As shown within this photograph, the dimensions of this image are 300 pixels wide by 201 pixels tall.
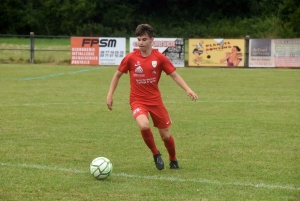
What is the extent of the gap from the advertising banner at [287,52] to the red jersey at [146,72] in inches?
830

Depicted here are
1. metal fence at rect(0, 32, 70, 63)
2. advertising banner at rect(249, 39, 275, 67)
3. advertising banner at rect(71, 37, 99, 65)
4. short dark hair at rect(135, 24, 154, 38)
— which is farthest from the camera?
metal fence at rect(0, 32, 70, 63)

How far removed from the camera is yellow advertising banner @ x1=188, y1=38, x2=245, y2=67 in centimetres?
2836

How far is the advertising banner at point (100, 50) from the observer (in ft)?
96.0

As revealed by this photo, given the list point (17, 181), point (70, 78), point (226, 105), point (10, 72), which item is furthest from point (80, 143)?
point (10, 72)

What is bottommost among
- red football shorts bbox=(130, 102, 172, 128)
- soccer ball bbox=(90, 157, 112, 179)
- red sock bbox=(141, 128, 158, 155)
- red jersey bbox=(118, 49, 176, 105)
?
soccer ball bbox=(90, 157, 112, 179)

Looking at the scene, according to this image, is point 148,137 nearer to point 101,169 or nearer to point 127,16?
point 101,169

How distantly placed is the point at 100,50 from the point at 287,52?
843cm

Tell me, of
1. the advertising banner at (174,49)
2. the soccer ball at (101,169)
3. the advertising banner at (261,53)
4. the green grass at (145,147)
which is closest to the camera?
the green grass at (145,147)

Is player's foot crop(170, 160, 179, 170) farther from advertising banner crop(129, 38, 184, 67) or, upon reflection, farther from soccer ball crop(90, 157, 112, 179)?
advertising banner crop(129, 38, 184, 67)

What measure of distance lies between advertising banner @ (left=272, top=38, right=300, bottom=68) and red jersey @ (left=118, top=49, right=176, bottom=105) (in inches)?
830

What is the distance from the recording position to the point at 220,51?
2855 cm

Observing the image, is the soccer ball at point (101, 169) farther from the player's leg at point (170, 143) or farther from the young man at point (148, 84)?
the player's leg at point (170, 143)

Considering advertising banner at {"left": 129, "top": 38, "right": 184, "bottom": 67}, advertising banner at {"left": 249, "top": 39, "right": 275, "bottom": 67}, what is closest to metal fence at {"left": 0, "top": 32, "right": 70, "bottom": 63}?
advertising banner at {"left": 129, "top": 38, "right": 184, "bottom": 67}

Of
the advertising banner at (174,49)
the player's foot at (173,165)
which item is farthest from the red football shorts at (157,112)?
the advertising banner at (174,49)
